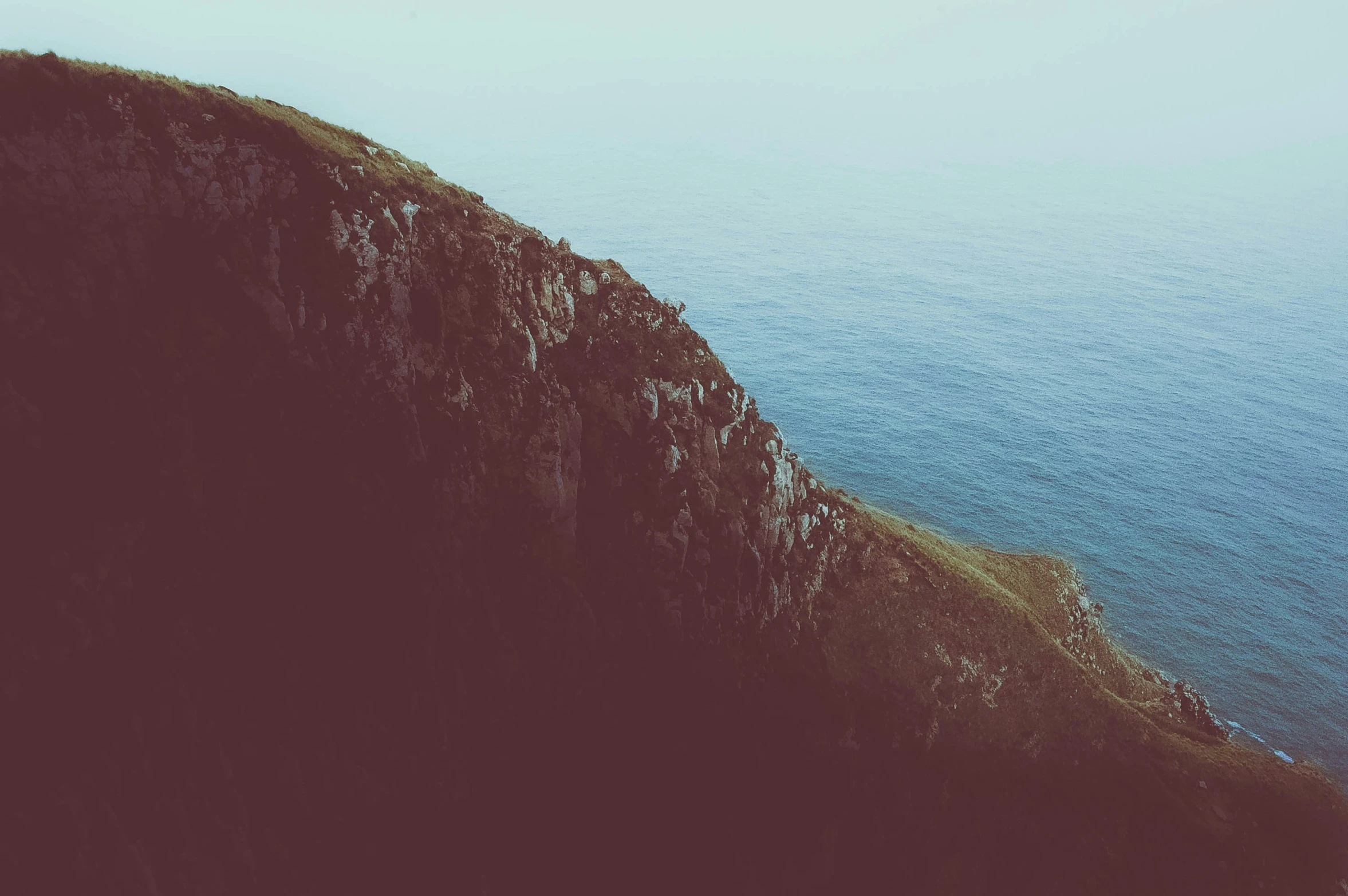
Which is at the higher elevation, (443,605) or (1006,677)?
(443,605)

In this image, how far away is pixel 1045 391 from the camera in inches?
5664

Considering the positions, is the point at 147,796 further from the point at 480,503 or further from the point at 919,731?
the point at 919,731

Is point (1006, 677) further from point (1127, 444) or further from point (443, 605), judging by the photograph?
point (1127, 444)

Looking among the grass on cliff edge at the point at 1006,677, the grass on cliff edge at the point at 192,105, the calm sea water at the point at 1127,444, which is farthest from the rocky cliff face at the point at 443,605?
the calm sea water at the point at 1127,444

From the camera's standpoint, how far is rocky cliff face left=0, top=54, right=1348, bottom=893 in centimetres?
3359

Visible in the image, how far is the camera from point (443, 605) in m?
44.1

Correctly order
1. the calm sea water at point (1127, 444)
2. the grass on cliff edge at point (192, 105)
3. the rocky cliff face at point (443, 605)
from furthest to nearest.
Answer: the calm sea water at point (1127, 444) < the grass on cliff edge at point (192, 105) < the rocky cliff face at point (443, 605)

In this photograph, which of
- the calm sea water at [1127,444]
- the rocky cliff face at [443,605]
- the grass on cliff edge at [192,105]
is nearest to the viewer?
the rocky cliff face at [443,605]

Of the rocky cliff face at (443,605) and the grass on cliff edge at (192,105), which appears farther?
the grass on cliff edge at (192,105)

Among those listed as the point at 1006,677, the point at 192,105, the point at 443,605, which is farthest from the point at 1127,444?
the point at 192,105

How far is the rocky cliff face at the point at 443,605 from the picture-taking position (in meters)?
33.6

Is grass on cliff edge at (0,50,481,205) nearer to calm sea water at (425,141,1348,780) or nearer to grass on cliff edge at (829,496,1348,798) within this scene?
grass on cliff edge at (829,496,1348,798)

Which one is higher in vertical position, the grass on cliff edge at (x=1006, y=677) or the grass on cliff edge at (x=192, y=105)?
the grass on cliff edge at (x=192, y=105)

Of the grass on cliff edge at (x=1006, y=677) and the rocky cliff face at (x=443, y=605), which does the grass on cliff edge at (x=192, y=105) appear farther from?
the grass on cliff edge at (x=1006, y=677)
